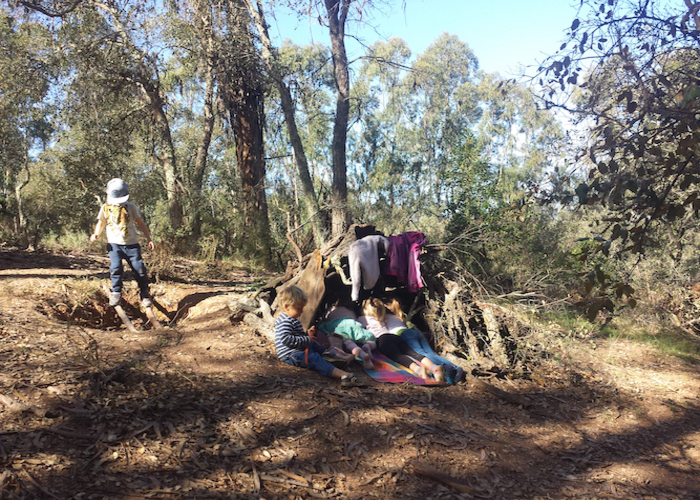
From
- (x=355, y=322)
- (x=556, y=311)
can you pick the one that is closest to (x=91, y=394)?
(x=355, y=322)

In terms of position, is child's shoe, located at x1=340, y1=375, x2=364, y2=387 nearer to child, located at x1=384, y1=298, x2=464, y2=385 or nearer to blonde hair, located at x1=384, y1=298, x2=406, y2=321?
child, located at x1=384, y1=298, x2=464, y2=385

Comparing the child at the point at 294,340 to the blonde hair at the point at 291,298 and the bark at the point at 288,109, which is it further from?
the bark at the point at 288,109

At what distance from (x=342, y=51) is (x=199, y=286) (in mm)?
6408

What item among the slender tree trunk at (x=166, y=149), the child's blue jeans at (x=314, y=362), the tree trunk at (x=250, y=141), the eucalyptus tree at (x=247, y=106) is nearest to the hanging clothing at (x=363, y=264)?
the child's blue jeans at (x=314, y=362)

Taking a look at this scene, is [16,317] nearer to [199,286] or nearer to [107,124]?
[199,286]

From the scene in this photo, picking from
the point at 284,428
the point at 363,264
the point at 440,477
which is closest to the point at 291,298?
the point at 363,264

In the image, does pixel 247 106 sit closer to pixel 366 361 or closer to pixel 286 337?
pixel 286 337

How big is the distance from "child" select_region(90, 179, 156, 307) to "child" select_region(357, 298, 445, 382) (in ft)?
8.37

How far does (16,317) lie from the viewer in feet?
16.5

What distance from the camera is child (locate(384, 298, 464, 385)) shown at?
15.6ft

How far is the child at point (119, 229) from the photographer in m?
5.59

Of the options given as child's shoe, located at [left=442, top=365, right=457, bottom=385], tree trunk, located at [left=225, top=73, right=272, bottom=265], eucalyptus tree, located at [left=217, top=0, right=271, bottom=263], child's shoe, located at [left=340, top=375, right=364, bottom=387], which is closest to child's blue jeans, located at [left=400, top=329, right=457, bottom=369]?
child's shoe, located at [left=442, top=365, right=457, bottom=385]

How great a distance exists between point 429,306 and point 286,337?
190 cm

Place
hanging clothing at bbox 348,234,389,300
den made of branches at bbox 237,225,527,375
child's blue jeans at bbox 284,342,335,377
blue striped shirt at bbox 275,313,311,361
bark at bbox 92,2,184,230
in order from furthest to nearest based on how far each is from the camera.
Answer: bark at bbox 92,2,184,230
hanging clothing at bbox 348,234,389,300
den made of branches at bbox 237,225,527,375
blue striped shirt at bbox 275,313,311,361
child's blue jeans at bbox 284,342,335,377
